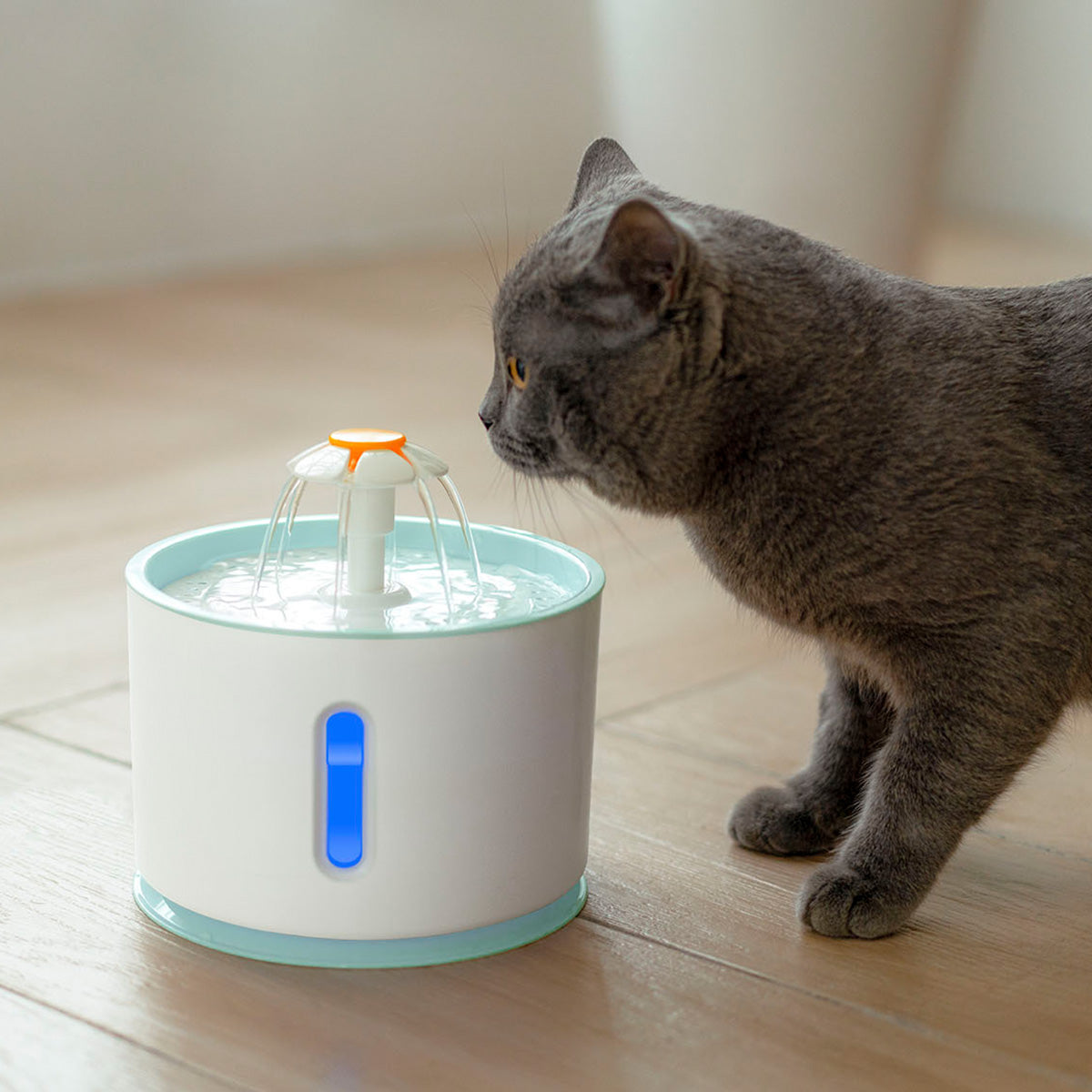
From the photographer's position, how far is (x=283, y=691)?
777 mm

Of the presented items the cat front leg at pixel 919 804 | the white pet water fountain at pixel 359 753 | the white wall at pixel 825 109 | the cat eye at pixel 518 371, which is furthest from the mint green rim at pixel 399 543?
the white wall at pixel 825 109

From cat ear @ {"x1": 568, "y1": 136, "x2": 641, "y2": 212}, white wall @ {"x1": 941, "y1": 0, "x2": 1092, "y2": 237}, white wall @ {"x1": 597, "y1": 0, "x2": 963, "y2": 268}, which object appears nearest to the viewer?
cat ear @ {"x1": 568, "y1": 136, "x2": 641, "y2": 212}

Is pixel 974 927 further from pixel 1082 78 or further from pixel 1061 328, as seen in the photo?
pixel 1082 78

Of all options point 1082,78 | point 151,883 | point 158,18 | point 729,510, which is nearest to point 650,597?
point 729,510

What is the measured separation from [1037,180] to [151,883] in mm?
2223

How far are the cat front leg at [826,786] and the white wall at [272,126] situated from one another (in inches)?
89.6

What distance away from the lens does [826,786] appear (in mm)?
1035

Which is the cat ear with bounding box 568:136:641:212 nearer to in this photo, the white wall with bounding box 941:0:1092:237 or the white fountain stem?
the white fountain stem

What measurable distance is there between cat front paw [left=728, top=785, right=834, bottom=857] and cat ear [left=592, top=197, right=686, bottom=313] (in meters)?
0.36

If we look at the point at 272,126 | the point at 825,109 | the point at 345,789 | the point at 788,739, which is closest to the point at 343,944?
the point at 345,789

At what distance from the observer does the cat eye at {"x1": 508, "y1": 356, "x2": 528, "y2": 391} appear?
87cm

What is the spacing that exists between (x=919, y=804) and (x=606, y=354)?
A: 32 cm

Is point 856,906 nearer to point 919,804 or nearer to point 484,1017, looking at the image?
point 919,804

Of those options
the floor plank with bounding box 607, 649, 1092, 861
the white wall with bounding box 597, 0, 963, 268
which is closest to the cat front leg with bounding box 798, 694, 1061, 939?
the floor plank with bounding box 607, 649, 1092, 861
